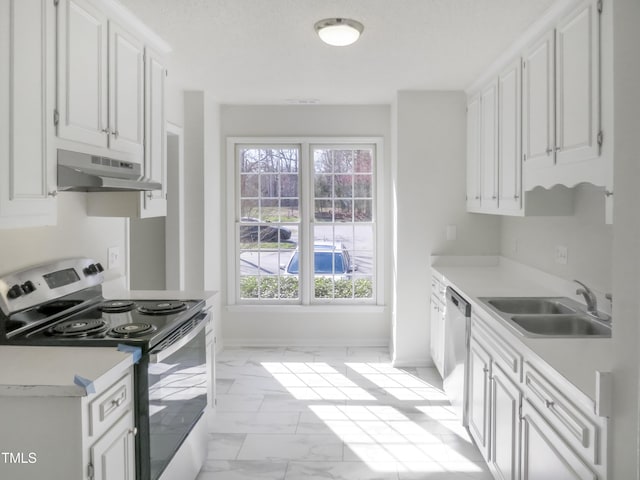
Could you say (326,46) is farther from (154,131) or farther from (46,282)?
(46,282)

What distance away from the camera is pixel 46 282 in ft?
7.65

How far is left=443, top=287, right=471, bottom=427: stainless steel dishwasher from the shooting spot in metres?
3.08

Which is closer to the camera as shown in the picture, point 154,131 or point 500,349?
point 500,349

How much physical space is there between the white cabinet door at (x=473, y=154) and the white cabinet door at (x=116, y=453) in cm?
318

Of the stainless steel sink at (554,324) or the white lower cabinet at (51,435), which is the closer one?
the white lower cabinet at (51,435)

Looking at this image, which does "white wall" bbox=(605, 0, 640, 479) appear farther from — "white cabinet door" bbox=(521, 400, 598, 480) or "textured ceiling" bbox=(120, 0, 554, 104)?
"textured ceiling" bbox=(120, 0, 554, 104)

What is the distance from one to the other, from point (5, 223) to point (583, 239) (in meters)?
2.90

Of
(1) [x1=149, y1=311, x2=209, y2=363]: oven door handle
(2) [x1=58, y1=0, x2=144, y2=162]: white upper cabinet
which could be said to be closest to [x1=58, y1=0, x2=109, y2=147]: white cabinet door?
(2) [x1=58, y1=0, x2=144, y2=162]: white upper cabinet

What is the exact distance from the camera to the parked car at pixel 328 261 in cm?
523

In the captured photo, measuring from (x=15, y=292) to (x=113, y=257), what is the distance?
0.99 m

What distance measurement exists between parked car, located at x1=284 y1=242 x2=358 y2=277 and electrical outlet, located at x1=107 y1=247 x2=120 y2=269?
90.5 inches

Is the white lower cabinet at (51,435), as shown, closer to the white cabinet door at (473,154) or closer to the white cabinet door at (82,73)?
the white cabinet door at (82,73)

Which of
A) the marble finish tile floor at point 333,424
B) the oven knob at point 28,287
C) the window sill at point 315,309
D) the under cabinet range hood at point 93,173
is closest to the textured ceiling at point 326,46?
the under cabinet range hood at point 93,173

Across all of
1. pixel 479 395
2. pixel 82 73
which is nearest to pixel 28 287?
pixel 82 73
